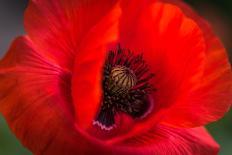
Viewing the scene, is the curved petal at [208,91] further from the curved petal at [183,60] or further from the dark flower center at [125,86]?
the dark flower center at [125,86]

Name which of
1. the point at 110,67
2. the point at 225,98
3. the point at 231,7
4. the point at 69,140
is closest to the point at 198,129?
the point at 225,98

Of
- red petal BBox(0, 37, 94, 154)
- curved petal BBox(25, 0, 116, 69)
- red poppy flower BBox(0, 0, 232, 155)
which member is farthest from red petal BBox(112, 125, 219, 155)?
curved petal BBox(25, 0, 116, 69)

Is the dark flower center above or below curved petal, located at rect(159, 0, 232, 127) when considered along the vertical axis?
below

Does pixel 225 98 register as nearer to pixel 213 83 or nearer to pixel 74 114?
pixel 213 83

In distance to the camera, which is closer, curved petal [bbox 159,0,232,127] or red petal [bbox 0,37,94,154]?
red petal [bbox 0,37,94,154]

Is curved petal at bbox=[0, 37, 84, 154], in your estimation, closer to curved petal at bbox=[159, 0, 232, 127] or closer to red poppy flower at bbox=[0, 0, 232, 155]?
red poppy flower at bbox=[0, 0, 232, 155]

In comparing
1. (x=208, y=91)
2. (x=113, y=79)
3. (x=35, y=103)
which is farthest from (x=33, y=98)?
(x=208, y=91)

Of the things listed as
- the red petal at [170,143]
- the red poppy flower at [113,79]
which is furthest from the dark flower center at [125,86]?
the red petal at [170,143]
